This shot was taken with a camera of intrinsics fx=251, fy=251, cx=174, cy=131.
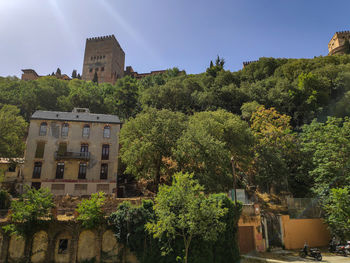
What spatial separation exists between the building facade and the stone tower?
2338 inches

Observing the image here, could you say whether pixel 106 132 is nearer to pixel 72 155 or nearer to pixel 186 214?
pixel 72 155

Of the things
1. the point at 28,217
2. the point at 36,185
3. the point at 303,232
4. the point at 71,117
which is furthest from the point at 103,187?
the point at 303,232

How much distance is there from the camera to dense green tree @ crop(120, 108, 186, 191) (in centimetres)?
2734

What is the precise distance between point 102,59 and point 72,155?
69.1 m

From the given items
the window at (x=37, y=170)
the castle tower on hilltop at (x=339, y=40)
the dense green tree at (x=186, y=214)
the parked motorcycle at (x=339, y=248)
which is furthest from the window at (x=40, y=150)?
the castle tower on hilltop at (x=339, y=40)

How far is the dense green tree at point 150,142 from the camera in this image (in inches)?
1077

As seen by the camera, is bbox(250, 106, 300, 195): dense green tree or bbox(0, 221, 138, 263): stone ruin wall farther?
bbox(250, 106, 300, 195): dense green tree

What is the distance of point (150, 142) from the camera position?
2722cm

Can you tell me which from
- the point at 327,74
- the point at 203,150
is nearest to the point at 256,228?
the point at 203,150

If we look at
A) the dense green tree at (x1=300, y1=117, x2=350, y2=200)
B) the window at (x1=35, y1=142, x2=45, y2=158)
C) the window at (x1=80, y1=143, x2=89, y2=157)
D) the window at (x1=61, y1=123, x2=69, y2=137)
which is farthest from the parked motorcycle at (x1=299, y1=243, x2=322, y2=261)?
the window at (x1=35, y1=142, x2=45, y2=158)

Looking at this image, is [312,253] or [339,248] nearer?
[312,253]

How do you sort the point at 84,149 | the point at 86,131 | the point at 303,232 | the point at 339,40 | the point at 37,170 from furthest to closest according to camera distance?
the point at 339,40
the point at 86,131
the point at 84,149
the point at 37,170
the point at 303,232

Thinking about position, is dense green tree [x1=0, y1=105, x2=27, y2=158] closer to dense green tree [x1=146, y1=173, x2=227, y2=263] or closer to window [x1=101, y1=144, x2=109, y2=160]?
window [x1=101, y1=144, x2=109, y2=160]

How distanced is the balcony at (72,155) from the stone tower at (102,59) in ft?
203
